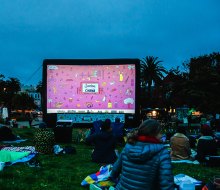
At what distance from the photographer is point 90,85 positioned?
1809 cm

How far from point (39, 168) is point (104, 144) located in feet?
6.15

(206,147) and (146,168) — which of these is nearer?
(146,168)

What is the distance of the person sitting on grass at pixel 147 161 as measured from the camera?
393 centimetres

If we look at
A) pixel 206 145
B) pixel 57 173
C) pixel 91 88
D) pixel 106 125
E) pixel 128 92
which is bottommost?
pixel 57 173

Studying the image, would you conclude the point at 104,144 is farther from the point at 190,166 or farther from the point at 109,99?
the point at 109,99

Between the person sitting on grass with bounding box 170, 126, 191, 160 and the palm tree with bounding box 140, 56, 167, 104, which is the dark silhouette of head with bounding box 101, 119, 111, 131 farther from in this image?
the palm tree with bounding box 140, 56, 167, 104

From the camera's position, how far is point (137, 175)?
413 cm

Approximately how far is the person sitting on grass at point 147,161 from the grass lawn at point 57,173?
10.6 feet

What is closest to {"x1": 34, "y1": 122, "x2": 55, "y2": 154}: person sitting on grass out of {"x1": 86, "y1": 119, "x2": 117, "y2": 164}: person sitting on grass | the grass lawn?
the grass lawn

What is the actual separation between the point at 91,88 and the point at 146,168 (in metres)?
14.2

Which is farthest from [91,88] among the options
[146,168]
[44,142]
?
[146,168]

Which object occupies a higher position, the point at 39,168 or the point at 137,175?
the point at 137,175

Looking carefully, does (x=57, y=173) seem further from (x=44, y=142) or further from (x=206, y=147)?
(x=206, y=147)

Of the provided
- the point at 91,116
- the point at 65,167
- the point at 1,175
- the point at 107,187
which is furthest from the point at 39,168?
the point at 91,116
